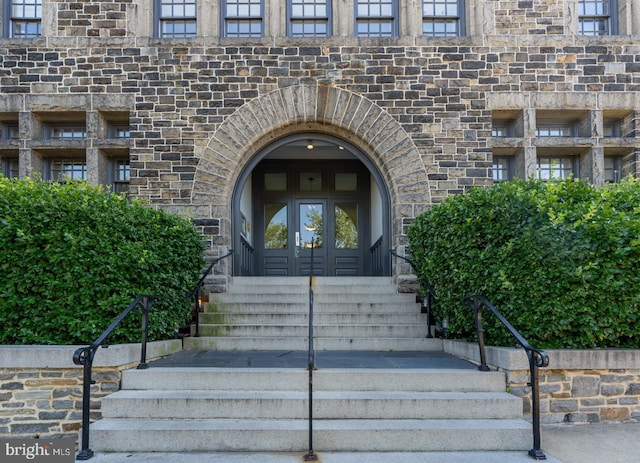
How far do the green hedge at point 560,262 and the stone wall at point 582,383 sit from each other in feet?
0.74

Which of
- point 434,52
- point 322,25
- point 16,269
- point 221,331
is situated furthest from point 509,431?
point 322,25

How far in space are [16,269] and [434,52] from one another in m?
7.42

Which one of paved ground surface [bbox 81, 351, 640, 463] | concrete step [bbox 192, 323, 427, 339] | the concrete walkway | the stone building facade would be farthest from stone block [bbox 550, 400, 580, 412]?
the stone building facade

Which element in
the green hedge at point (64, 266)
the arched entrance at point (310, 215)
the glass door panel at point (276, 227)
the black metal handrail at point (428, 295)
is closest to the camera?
the green hedge at point (64, 266)

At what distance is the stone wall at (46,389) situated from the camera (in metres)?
4.96

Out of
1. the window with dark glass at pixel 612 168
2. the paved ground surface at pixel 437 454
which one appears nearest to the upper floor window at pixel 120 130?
the paved ground surface at pixel 437 454

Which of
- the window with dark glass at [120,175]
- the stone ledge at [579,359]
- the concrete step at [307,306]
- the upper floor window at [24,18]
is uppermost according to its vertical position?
the upper floor window at [24,18]

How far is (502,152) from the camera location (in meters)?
9.09

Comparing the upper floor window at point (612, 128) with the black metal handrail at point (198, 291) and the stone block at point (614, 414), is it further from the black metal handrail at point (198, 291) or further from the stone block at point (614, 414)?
the black metal handrail at point (198, 291)

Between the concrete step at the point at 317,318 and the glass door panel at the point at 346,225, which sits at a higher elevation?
the glass door panel at the point at 346,225

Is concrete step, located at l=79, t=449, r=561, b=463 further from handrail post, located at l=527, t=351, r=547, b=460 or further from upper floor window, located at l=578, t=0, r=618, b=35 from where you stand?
upper floor window, located at l=578, t=0, r=618, b=35

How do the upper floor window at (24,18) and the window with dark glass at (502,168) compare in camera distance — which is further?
the window with dark glass at (502,168)

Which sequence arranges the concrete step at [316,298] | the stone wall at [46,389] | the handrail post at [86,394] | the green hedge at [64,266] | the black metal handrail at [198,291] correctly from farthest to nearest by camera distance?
the concrete step at [316,298], the black metal handrail at [198,291], the green hedge at [64,266], the stone wall at [46,389], the handrail post at [86,394]

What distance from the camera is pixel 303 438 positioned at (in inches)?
170
